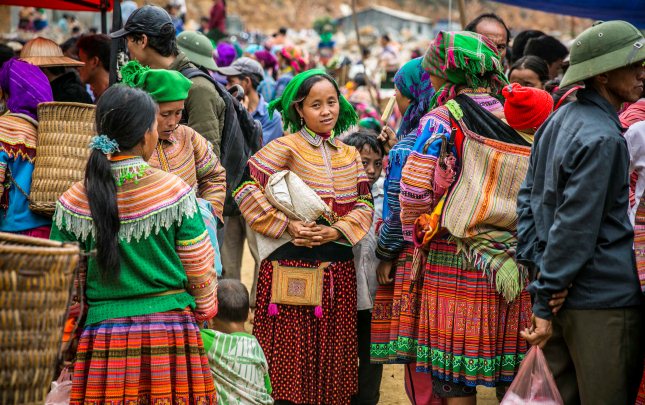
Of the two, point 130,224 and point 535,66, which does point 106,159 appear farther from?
point 535,66

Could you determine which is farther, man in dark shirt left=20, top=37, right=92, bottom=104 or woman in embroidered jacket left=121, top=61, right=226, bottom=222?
man in dark shirt left=20, top=37, right=92, bottom=104

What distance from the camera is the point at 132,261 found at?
340 cm

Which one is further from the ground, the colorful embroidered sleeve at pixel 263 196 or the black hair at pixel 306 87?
the black hair at pixel 306 87

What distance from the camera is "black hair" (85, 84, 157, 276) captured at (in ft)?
10.9

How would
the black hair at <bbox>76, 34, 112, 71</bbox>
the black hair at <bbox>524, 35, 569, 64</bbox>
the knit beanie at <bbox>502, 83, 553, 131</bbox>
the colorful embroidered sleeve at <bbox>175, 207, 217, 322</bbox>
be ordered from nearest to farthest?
the colorful embroidered sleeve at <bbox>175, 207, 217, 322</bbox> < the knit beanie at <bbox>502, 83, 553, 131</bbox> < the black hair at <bbox>76, 34, 112, 71</bbox> < the black hair at <bbox>524, 35, 569, 64</bbox>

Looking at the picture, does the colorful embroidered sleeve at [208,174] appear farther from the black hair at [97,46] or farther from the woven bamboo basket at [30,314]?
the woven bamboo basket at [30,314]

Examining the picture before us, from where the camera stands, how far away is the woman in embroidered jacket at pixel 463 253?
421 cm

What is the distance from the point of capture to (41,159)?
14.6 feet

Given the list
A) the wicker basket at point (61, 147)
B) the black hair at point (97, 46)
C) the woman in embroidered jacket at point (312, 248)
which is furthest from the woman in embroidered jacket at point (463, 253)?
the black hair at point (97, 46)

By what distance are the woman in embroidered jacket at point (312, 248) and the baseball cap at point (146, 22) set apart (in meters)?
0.87

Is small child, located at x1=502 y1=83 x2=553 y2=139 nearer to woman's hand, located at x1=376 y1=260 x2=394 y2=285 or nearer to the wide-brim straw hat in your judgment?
woman's hand, located at x1=376 y1=260 x2=394 y2=285

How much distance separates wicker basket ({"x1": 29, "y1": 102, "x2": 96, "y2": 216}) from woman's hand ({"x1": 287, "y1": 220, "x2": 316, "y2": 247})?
1.19 meters

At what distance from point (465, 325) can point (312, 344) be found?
987 mm

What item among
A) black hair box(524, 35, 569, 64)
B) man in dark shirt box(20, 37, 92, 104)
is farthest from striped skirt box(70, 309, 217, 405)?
black hair box(524, 35, 569, 64)
